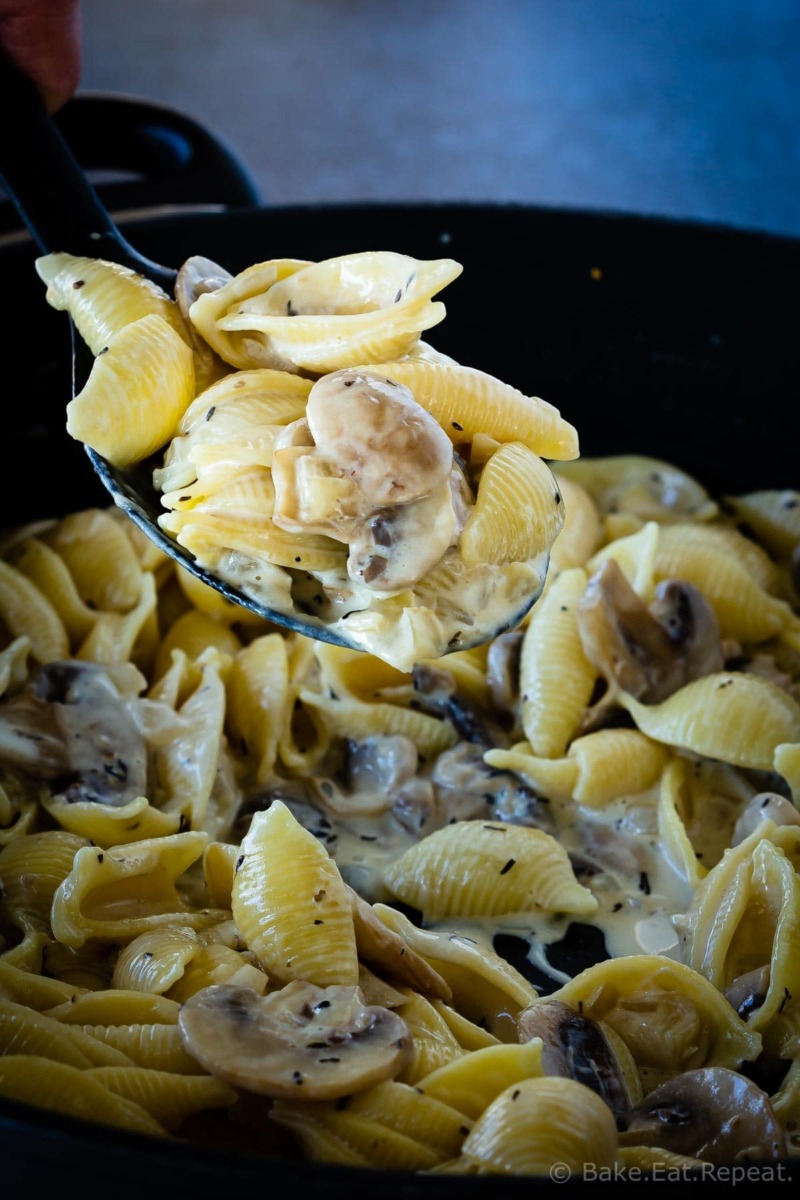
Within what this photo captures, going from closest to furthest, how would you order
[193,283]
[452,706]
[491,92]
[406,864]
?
[193,283] < [406,864] < [452,706] < [491,92]

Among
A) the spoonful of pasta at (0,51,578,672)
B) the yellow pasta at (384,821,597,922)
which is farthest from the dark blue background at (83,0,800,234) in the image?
the yellow pasta at (384,821,597,922)

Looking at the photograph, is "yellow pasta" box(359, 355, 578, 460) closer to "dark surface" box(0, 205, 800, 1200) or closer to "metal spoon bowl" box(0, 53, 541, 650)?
"metal spoon bowl" box(0, 53, 541, 650)

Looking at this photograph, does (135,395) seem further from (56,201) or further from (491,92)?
(491,92)

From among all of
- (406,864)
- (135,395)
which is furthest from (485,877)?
(135,395)

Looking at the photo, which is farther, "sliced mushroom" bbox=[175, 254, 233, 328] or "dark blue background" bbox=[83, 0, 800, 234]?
"dark blue background" bbox=[83, 0, 800, 234]

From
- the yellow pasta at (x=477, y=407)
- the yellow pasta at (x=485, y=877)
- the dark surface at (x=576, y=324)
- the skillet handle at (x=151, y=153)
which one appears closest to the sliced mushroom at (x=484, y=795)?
the yellow pasta at (x=485, y=877)
